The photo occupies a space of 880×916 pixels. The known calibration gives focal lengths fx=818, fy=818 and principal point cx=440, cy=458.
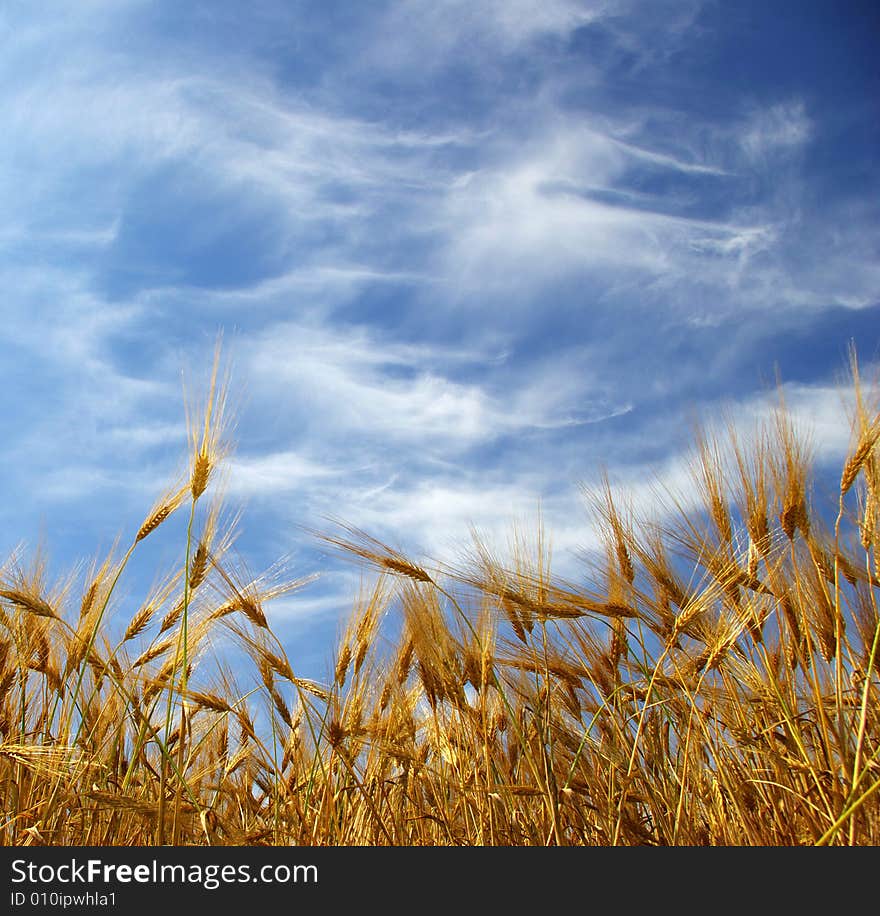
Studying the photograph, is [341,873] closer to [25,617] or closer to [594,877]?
[594,877]

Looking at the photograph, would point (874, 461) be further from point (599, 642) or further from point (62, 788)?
point (62, 788)

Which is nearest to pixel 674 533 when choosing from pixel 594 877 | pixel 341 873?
pixel 594 877

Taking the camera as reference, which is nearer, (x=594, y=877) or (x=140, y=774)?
(x=594, y=877)

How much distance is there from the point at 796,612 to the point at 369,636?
5.50 ft

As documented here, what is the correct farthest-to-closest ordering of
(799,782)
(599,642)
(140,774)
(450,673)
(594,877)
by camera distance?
(140,774)
(599,642)
(450,673)
(799,782)
(594,877)

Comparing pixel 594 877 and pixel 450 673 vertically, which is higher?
pixel 450 673

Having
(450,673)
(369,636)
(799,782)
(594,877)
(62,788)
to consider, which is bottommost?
(594,877)

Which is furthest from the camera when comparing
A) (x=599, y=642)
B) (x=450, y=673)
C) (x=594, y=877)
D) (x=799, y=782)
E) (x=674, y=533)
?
(x=599, y=642)

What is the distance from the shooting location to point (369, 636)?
346 centimetres

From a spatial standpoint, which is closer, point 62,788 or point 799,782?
point 799,782

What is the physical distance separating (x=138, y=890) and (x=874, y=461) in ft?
8.46

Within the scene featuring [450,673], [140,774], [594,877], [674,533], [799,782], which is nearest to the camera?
[594,877]

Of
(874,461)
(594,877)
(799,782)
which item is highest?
(874,461)

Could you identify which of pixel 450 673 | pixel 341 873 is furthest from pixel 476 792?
pixel 341 873
